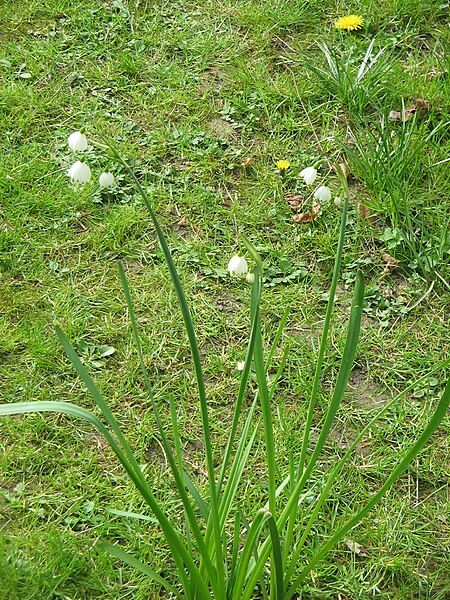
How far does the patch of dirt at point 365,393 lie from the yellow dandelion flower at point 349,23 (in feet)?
5.68

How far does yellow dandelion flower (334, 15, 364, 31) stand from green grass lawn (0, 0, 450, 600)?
44mm

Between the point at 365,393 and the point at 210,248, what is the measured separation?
74 cm

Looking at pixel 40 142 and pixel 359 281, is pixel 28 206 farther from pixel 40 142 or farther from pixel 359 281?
pixel 359 281

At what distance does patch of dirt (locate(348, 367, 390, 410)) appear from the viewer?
2.50 meters

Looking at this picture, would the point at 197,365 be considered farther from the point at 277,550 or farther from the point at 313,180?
the point at 313,180

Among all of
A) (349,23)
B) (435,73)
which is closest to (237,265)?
(435,73)

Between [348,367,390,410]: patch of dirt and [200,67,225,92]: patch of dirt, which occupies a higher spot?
[200,67,225,92]: patch of dirt

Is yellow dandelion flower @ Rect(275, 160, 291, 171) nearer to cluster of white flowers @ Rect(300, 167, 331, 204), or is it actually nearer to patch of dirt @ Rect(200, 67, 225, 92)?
patch of dirt @ Rect(200, 67, 225, 92)

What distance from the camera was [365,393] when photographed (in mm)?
2525

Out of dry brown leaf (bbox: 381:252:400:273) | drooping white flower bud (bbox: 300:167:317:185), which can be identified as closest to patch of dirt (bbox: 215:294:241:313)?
dry brown leaf (bbox: 381:252:400:273)

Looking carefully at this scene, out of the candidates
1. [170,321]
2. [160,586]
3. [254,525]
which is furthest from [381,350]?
[254,525]

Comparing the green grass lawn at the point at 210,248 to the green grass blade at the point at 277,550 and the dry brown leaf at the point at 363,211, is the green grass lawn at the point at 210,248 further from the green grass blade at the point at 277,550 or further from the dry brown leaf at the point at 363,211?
the green grass blade at the point at 277,550

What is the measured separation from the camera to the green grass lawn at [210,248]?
86.5 inches

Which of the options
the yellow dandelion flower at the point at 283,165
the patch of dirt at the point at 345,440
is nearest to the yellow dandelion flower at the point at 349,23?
the yellow dandelion flower at the point at 283,165
